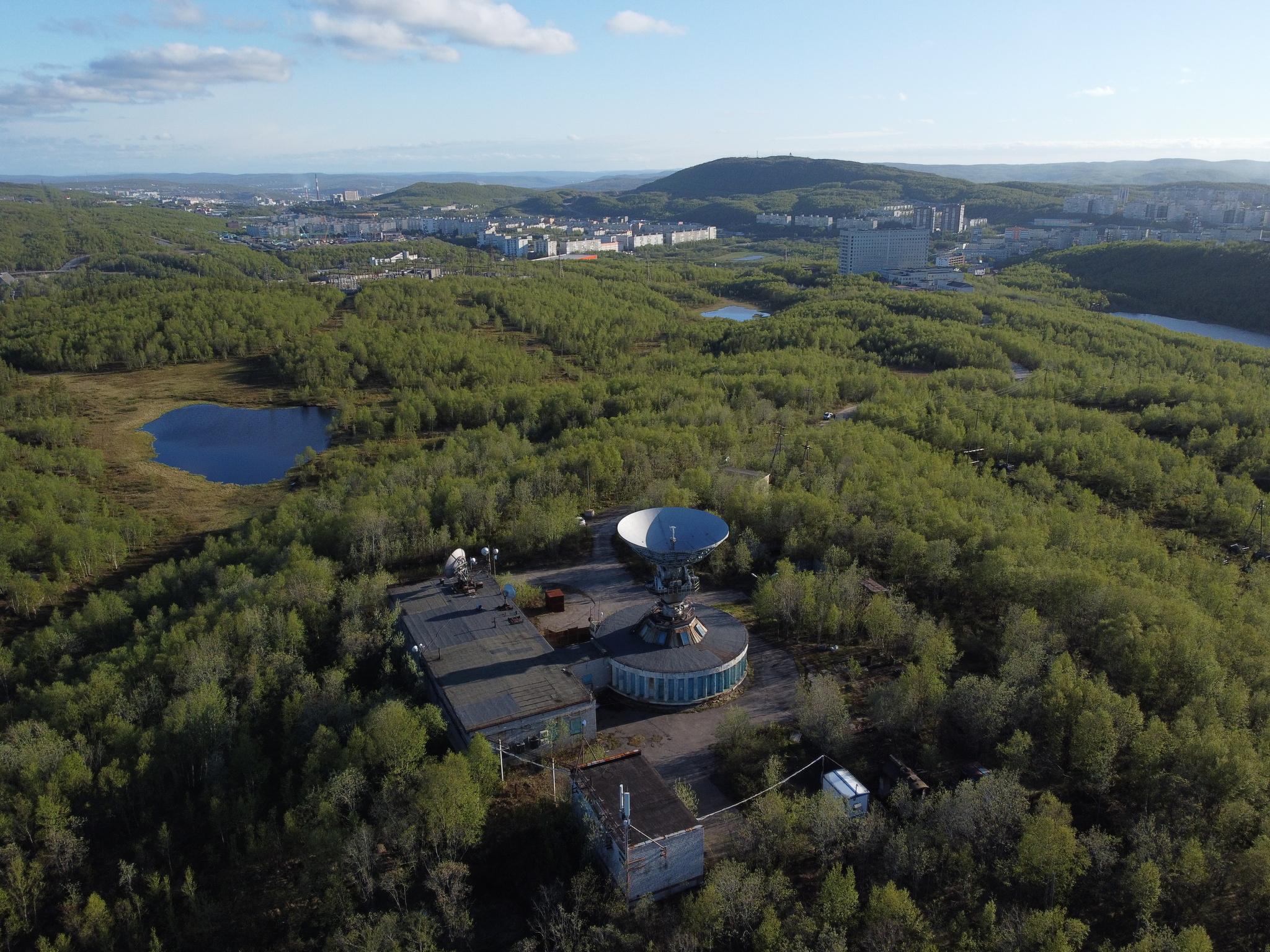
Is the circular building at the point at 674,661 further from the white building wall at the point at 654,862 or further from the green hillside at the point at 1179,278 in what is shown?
the green hillside at the point at 1179,278

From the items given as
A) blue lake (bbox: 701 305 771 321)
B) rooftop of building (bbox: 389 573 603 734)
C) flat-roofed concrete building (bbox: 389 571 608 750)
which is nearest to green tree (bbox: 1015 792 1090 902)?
flat-roofed concrete building (bbox: 389 571 608 750)

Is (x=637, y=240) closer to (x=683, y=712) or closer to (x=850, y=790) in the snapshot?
(x=683, y=712)

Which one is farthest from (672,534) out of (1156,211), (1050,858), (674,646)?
(1156,211)

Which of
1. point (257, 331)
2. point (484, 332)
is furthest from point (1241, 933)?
point (257, 331)

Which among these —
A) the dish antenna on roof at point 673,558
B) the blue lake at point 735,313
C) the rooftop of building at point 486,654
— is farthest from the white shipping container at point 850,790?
the blue lake at point 735,313

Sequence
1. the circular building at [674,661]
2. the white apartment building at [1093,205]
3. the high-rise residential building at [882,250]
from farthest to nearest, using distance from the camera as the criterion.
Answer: the white apartment building at [1093,205], the high-rise residential building at [882,250], the circular building at [674,661]

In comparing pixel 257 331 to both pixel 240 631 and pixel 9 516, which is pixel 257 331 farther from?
pixel 240 631

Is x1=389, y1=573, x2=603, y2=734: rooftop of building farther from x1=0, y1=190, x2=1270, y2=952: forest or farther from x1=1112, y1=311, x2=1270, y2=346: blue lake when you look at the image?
x1=1112, y1=311, x2=1270, y2=346: blue lake
